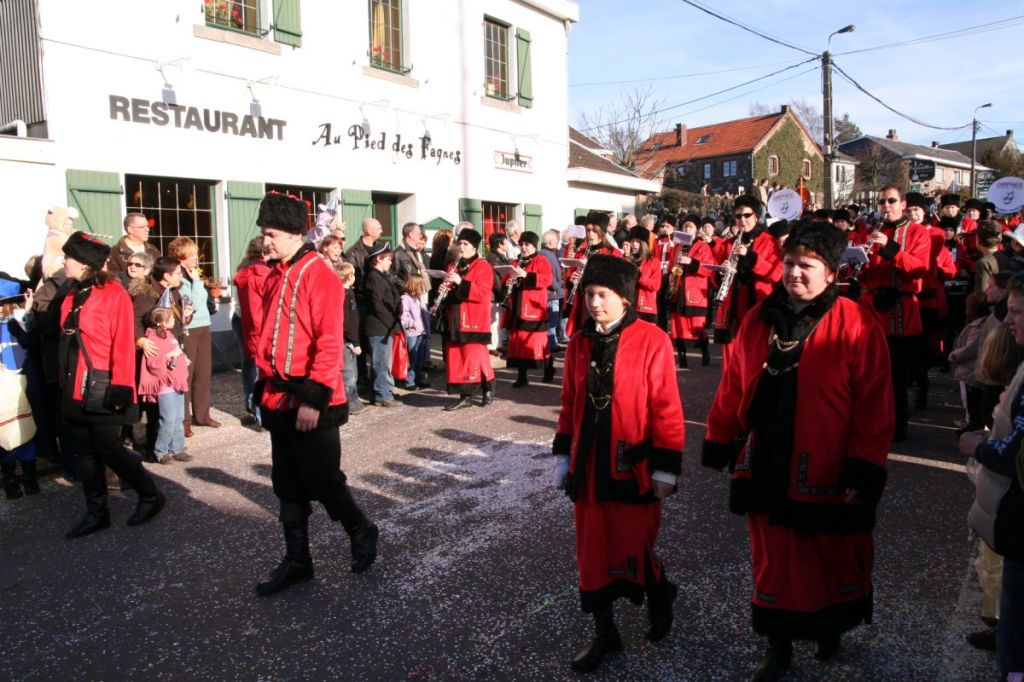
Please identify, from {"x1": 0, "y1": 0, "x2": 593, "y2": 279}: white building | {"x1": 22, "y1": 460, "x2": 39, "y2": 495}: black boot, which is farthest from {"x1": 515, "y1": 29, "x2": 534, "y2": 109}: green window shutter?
{"x1": 22, "y1": 460, "x2": 39, "y2": 495}: black boot

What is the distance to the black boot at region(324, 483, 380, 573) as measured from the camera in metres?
4.11

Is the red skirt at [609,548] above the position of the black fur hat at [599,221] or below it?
below

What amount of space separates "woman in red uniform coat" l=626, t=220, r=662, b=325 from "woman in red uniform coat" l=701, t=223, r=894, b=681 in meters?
5.51

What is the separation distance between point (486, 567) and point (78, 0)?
8.35 meters

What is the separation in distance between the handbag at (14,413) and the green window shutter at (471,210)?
9594 mm

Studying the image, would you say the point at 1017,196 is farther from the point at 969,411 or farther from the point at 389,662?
the point at 389,662

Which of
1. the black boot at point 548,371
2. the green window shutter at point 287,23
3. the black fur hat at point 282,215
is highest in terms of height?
the green window shutter at point 287,23

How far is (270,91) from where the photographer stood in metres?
10.9

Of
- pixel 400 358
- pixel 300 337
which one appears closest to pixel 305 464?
pixel 300 337

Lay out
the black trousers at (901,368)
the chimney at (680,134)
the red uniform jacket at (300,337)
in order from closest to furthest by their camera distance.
→ the red uniform jacket at (300,337) → the black trousers at (901,368) → the chimney at (680,134)

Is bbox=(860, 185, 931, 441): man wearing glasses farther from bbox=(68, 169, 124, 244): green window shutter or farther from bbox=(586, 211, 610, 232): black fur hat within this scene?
bbox=(68, 169, 124, 244): green window shutter

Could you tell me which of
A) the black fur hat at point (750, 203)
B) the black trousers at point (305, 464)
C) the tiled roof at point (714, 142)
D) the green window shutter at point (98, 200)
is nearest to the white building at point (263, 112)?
the green window shutter at point (98, 200)

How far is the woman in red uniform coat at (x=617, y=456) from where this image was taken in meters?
3.15

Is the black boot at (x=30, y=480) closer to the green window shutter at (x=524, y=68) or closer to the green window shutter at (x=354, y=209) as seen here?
the green window shutter at (x=354, y=209)
